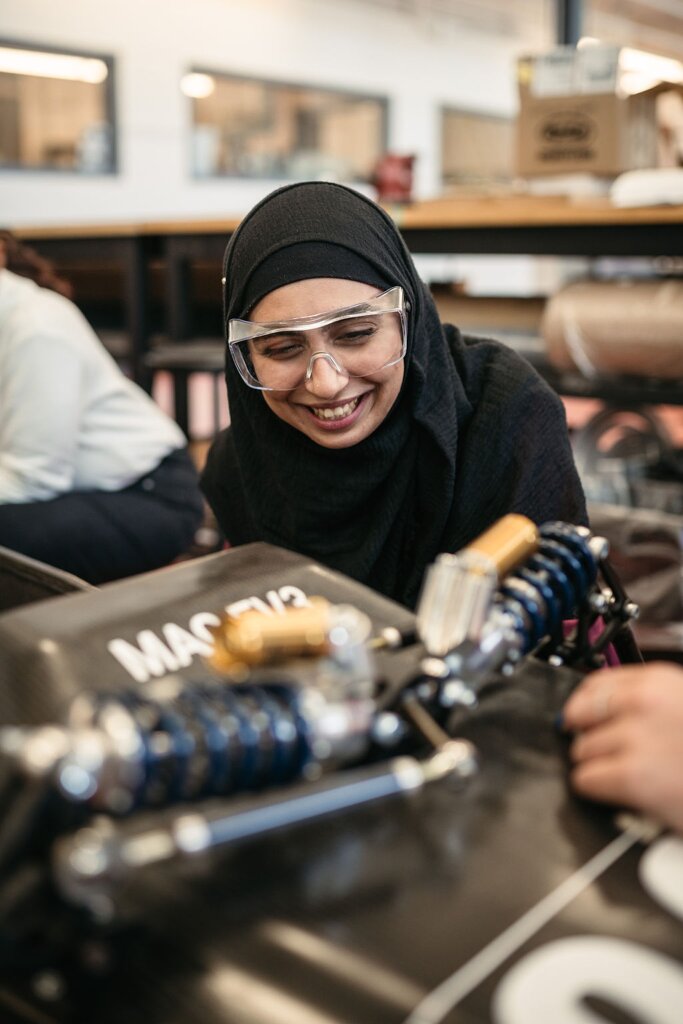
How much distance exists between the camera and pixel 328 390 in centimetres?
117

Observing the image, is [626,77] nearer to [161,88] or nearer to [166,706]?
[166,706]

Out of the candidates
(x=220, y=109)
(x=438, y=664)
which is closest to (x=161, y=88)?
(x=220, y=109)

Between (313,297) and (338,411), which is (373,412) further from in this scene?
(313,297)

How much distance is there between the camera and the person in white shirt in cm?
204

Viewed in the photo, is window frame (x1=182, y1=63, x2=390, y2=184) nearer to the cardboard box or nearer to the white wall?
the white wall

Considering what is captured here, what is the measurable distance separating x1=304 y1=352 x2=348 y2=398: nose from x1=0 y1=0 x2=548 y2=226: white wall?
694cm

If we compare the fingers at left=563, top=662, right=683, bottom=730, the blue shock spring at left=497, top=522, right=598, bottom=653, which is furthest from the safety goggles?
the fingers at left=563, top=662, right=683, bottom=730

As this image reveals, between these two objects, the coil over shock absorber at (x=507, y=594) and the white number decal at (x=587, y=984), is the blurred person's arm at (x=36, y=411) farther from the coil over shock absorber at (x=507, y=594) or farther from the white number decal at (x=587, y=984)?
the white number decal at (x=587, y=984)

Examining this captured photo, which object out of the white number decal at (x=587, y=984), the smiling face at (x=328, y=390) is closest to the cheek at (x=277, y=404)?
the smiling face at (x=328, y=390)

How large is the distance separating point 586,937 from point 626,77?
292cm

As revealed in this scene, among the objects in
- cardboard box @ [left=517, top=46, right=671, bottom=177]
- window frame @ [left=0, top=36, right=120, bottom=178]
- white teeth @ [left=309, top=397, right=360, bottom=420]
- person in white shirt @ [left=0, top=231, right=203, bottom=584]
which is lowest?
person in white shirt @ [left=0, top=231, right=203, bottom=584]

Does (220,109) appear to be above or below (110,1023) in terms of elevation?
above

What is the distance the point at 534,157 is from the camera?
2.96m

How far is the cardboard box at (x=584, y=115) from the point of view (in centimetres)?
279
